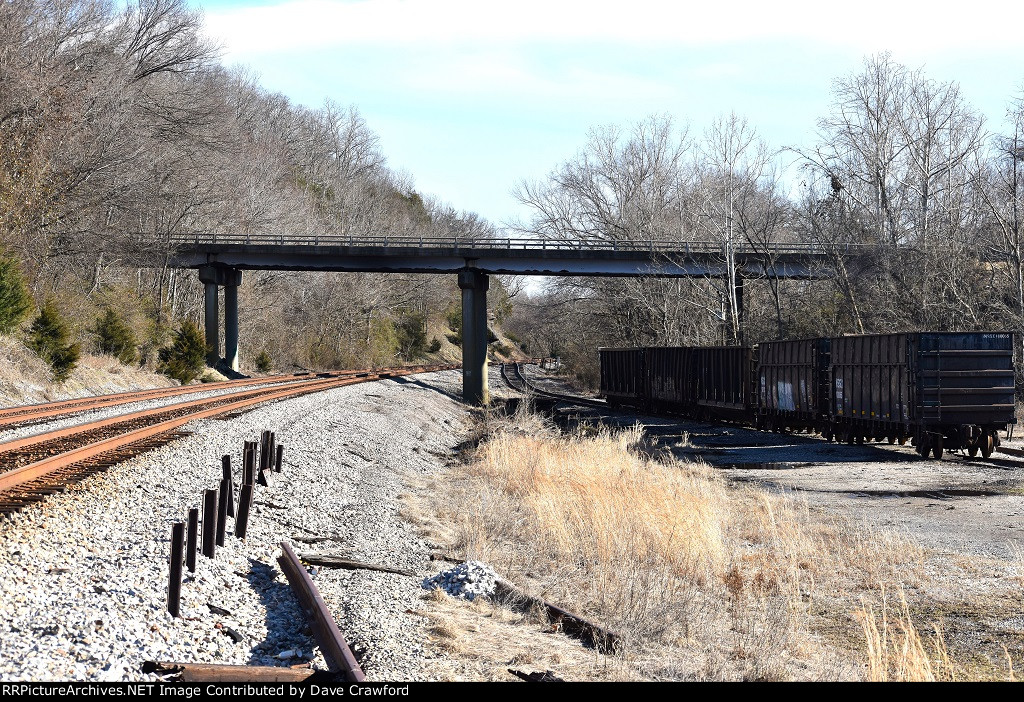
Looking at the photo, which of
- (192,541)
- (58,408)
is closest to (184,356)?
(58,408)

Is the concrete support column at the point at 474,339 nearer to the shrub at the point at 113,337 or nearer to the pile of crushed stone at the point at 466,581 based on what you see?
the shrub at the point at 113,337

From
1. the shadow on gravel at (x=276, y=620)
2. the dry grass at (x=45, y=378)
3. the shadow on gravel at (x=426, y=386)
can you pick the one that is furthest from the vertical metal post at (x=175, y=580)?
the shadow on gravel at (x=426, y=386)

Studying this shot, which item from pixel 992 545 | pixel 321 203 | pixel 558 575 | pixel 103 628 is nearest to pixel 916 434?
pixel 992 545

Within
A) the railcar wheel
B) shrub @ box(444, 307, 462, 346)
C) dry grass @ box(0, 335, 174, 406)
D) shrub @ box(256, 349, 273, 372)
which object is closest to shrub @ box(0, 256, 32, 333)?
dry grass @ box(0, 335, 174, 406)

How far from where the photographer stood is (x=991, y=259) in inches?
1457

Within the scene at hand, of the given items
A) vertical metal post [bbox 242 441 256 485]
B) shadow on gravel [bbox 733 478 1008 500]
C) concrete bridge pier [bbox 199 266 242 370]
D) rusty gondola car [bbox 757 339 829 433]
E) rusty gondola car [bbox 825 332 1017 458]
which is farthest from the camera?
concrete bridge pier [bbox 199 266 242 370]

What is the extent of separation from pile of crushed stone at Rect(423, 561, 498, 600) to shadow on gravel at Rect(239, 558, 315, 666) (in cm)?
142

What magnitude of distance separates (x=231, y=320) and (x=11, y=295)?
2228 cm

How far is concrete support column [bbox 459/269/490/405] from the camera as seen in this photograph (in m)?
48.7

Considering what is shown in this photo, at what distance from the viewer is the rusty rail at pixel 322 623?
19.1 ft

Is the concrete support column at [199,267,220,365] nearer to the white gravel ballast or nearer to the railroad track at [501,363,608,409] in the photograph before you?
the railroad track at [501,363,608,409]

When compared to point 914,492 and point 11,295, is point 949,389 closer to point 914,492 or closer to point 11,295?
point 914,492

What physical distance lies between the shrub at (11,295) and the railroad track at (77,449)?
8.19 metres

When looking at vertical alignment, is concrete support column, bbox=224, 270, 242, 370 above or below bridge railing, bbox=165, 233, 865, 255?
below
